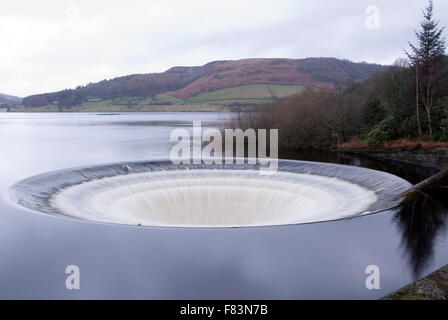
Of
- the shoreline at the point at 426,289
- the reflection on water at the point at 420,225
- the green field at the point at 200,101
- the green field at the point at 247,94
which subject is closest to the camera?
the shoreline at the point at 426,289

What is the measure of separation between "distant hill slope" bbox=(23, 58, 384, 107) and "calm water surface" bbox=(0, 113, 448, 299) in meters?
82.3

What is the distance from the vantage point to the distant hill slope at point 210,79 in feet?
331

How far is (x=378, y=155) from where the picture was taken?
34.7 m

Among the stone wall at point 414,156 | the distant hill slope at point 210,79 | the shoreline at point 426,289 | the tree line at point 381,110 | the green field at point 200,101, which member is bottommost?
the shoreline at point 426,289

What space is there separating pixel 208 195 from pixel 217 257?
373 inches

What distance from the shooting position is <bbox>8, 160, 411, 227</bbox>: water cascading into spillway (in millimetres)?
15154

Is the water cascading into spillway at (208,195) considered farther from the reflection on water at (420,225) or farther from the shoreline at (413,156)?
the shoreline at (413,156)

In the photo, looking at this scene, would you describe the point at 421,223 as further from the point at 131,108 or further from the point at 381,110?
the point at 131,108

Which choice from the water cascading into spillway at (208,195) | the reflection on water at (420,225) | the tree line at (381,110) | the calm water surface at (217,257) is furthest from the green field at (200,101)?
the calm water surface at (217,257)

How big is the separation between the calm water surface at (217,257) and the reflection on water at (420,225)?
4 cm

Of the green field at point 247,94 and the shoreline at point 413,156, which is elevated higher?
the green field at point 247,94

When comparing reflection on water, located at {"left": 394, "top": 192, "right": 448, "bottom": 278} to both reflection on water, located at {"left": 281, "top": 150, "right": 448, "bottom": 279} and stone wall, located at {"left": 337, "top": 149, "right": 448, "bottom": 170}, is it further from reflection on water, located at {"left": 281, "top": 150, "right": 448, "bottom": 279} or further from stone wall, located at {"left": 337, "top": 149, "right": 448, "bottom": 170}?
stone wall, located at {"left": 337, "top": 149, "right": 448, "bottom": 170}
